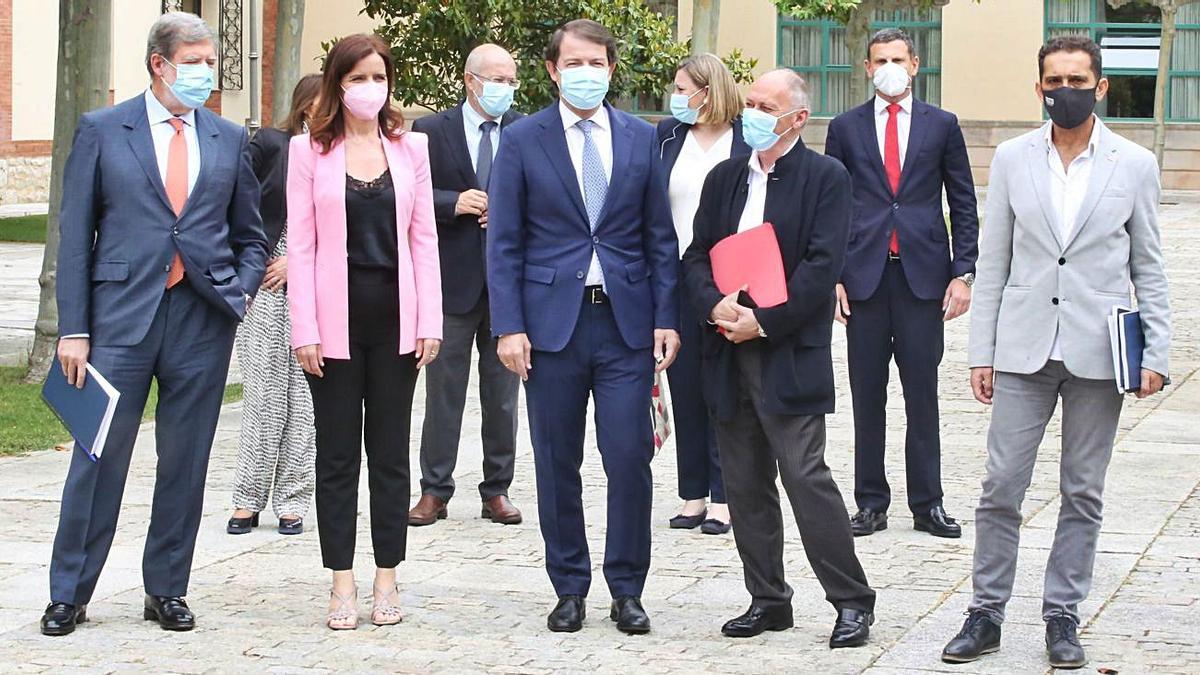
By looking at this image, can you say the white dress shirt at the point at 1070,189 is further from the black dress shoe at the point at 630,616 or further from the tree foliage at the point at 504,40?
the tree foliage at the point at 504,40

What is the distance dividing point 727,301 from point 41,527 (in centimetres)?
365

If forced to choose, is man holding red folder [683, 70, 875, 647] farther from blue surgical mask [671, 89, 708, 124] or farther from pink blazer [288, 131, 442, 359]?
blue surgical mask [671, 89, 708, 124]

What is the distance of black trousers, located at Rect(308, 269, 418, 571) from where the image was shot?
22.6ft

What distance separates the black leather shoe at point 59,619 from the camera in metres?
6.71

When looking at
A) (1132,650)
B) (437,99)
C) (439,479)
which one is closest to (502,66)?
(439,479)

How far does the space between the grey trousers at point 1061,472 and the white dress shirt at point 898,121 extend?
7.67 feet

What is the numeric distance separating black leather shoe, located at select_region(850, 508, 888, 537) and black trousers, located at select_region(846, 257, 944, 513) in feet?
0.09

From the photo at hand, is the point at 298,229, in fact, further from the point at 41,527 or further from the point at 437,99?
the point at 437,99

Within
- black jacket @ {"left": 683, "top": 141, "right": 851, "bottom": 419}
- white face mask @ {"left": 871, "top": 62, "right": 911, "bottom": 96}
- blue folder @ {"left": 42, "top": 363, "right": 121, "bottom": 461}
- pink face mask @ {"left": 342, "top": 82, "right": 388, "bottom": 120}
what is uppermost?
white face mask @ {"left": 871, "top": 62, "right": 911, "bottom": 96}

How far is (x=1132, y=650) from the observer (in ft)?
21.2

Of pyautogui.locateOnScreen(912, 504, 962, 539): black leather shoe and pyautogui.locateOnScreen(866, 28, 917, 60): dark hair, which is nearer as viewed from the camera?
pyautogui.locateOnScreen(912, 504, 962, 539): black leather shoe

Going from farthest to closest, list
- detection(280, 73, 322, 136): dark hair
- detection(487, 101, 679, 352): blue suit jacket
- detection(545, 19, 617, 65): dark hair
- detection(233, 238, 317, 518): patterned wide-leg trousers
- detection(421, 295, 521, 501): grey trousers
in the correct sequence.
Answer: detection(421, 295, 521, 501): grey trousers, detection(233, 238, 317, 518): patterned wide-leg trousers, detection(280, 73, 322, 136): dark hair, detection(545, 19, 617, 65): dark hair, detection(487, 101, 679, 352): blue suit jacket

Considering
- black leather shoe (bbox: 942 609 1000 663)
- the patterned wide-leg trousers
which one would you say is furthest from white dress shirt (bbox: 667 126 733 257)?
black leather shoe (bbox: 942 609 1000 663)

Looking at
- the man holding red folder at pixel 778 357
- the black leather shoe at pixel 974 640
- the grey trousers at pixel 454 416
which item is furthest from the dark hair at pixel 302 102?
the black leather shoe at pixel 974 640
